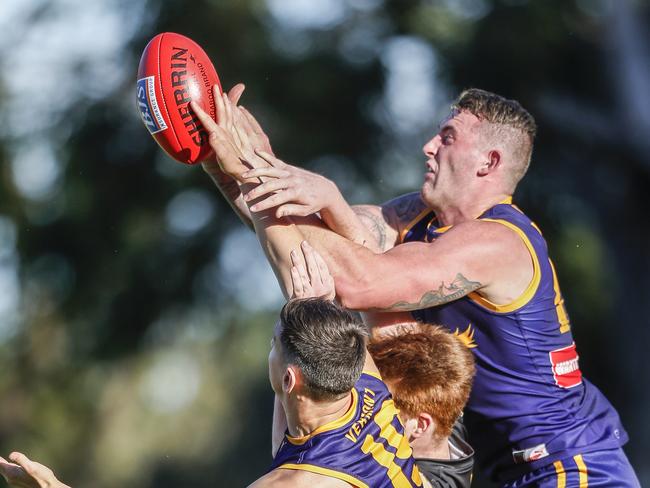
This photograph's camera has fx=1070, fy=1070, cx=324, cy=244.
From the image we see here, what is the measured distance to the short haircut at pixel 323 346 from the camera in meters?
4.10

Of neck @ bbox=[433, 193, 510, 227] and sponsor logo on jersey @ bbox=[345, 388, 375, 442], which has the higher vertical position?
neck @ bbox=[433, 193, 510, 227]

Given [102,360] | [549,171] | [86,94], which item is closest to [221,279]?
[102,360]

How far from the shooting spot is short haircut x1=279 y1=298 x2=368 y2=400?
161 inches

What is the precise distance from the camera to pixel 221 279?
66.0 feet

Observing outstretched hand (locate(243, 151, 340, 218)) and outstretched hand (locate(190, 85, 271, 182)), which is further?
outstretched hand (locate(190, 85, 271, 182))

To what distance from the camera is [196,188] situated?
65.3 ft

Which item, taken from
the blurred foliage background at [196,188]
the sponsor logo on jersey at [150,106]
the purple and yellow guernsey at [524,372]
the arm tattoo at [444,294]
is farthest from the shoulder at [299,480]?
the blurred foliage background at [196,188]

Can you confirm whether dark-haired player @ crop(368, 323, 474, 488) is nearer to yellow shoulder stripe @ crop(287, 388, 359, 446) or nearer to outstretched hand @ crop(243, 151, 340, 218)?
yellow shoulder stripe @ crop(287, 388, 359, 446)

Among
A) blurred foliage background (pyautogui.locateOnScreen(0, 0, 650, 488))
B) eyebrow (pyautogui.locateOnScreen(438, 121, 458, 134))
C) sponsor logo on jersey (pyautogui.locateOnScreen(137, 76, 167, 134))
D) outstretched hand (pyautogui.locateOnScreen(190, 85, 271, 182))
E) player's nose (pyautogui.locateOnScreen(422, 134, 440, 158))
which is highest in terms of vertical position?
sponsor logo on jersey (pyautogui.locateOnScreen(137, 76, 167, 134))

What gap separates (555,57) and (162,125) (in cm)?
1539

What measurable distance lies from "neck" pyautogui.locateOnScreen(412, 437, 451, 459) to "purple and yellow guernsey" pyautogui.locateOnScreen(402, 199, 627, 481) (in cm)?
54

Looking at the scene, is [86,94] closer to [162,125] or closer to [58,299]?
[58,299]

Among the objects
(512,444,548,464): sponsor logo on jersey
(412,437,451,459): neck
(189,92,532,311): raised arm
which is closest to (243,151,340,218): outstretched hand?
(189,92,532,311): raised arm

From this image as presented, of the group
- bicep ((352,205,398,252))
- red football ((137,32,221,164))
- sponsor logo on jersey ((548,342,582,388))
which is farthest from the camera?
bicep ((352,205,398,252))
